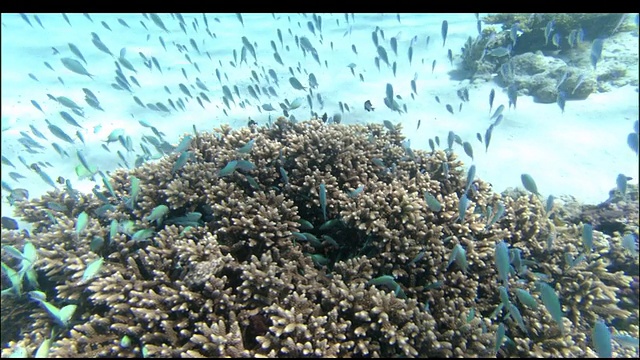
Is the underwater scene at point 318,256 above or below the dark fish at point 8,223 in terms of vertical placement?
below

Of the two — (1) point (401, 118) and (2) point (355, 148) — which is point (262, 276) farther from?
(1) point (401, 118)

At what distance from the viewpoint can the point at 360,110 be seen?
32.9ft

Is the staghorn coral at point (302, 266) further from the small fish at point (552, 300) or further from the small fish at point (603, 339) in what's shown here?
the small fish at point (603, 339)

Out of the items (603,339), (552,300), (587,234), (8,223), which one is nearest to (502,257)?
(552,300)

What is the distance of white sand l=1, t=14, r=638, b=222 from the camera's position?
7.33 meters

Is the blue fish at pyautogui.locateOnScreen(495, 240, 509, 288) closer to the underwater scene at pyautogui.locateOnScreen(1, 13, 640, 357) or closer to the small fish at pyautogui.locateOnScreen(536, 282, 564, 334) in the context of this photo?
the underwater scene at pyautogui.locateOnScreen(1, 13, 640, 357)

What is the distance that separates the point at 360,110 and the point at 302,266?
7.30 meters

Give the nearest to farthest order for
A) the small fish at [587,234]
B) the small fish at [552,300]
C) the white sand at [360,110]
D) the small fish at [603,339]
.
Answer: the small fish at [603,339]
the small fish at [552,300]
the small fish at [587,234]
the white sand at [360,110]

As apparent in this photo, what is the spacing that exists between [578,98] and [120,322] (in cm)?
1166

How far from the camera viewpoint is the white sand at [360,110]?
7.33 m

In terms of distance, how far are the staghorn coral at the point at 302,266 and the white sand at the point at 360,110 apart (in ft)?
10.3

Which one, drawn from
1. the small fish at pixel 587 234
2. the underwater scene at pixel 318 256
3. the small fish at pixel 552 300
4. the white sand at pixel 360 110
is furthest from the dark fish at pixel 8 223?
the small fish at pixel 587 234

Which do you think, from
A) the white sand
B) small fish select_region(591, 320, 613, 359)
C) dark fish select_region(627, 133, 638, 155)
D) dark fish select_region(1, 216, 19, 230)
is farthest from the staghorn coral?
the white sand

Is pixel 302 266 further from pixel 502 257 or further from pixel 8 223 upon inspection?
pixel 8 223
